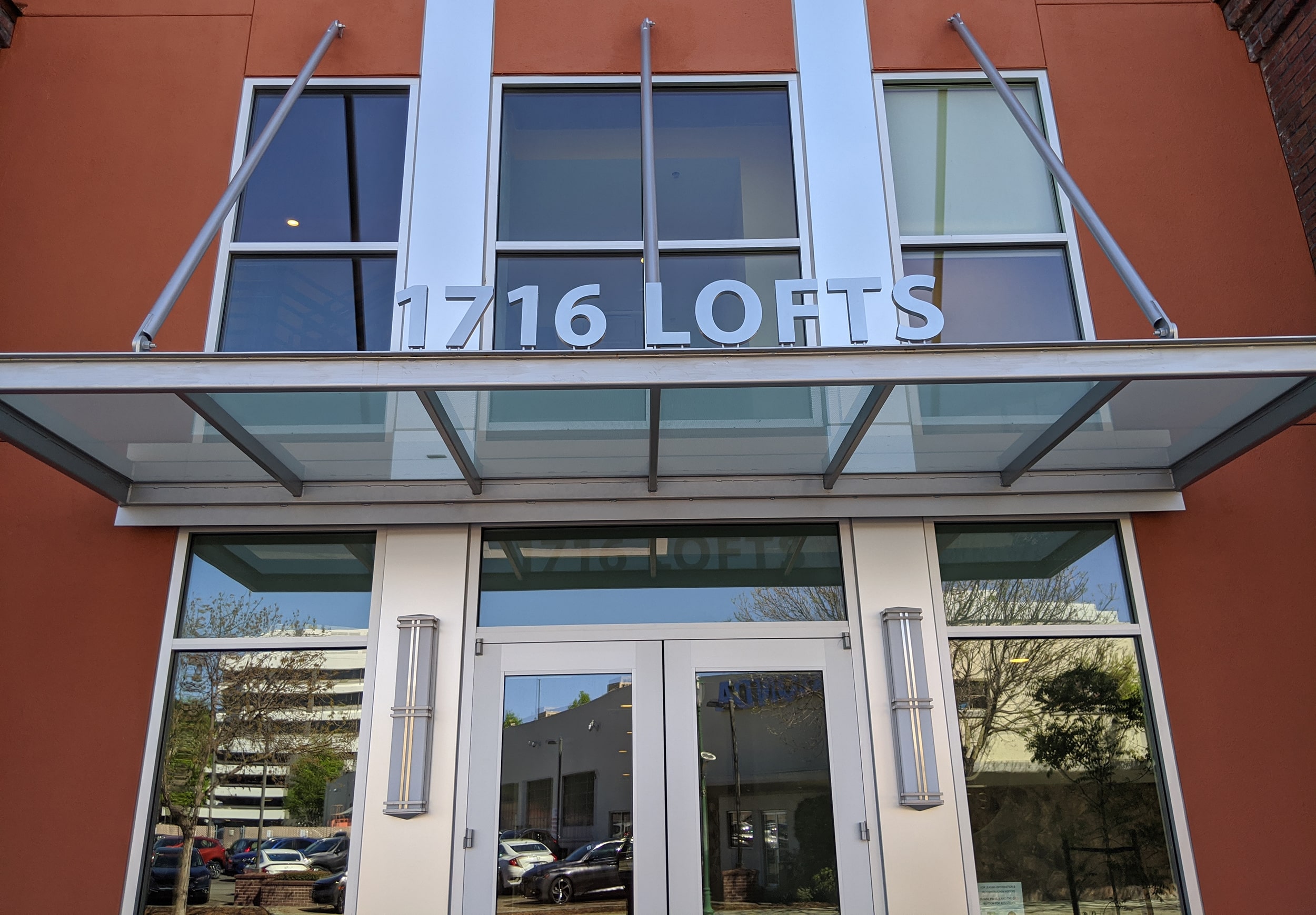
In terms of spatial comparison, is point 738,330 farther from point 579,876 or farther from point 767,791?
point 579,876

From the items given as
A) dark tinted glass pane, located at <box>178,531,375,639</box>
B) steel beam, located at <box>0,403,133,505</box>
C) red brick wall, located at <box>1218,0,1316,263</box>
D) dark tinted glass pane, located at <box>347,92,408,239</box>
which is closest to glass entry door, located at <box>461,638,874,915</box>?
dark tinted glass pane, located at <box>178,531,375,639</box>

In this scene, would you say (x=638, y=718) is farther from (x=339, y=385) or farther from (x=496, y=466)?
(x=339, y=385)

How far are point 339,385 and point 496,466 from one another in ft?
4.56

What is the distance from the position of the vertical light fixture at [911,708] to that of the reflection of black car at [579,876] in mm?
1568

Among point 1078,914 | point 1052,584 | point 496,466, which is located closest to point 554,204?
point 496,466

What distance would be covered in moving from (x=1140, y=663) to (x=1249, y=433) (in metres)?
1.47

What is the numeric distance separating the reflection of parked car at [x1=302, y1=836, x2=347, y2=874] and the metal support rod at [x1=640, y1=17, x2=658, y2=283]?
3.39 meters

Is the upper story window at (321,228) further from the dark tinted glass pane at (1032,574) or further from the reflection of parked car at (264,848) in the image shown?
the dark tinted glass pane at (1032,574)

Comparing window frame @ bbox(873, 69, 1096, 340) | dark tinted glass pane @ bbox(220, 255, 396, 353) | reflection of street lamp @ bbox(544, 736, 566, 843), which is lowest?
reflection of street lamp @ bbox(544, 736, 566, 843)

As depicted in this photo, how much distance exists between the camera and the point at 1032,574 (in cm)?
593

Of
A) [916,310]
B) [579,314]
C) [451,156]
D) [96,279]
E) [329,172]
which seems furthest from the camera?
[329,172]

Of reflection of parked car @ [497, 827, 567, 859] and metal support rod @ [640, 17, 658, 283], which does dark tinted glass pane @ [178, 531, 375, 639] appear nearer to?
reflection of parked car @ [497, 827, 567, 859]

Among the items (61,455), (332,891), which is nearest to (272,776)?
(332,891)

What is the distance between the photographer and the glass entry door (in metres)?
5.31
